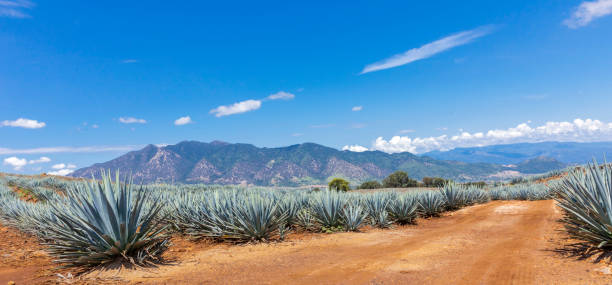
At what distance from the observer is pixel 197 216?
7238 millimetres

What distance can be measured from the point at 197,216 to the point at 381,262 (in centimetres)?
447

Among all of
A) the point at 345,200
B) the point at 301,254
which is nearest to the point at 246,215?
the point at 301,254

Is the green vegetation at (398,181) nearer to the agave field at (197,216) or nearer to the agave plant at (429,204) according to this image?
the agave plant at (429,204)

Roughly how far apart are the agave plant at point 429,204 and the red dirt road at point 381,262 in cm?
462

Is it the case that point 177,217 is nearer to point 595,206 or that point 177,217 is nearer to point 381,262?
point 381,262

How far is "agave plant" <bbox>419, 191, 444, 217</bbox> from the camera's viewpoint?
12094mm

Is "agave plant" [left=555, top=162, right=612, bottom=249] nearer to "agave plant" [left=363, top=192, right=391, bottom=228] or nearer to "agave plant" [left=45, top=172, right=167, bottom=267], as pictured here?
"agave plant" [left=363, top=192, right=391, bottom=228]

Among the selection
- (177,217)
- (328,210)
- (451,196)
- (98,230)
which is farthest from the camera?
(451,196)

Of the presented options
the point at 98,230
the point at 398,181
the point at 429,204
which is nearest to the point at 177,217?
the point at 98,230

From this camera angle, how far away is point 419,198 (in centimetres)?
1228

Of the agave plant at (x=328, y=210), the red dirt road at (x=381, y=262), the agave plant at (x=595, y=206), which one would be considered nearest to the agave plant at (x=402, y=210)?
the agave plant at (x=328, y=210)

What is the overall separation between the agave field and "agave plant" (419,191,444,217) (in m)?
0.04

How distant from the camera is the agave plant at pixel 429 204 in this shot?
12094 millimetres

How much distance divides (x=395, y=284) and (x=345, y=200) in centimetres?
556
